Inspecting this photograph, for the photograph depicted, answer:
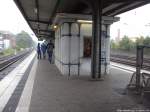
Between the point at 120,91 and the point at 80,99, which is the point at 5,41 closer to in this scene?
the point at 120,91

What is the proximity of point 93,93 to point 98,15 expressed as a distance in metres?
4.01

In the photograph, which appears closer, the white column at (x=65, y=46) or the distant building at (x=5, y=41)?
the white column at (x=65, y=46)

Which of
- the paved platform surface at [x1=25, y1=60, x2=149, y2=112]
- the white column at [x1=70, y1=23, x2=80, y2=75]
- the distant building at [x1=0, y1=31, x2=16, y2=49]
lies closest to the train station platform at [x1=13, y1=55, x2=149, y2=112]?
the paved platform surface at [x1=25, y1=60, x2=149, y2=112]

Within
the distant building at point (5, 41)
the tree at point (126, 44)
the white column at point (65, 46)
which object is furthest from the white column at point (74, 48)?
the distant building at point (5, 41)

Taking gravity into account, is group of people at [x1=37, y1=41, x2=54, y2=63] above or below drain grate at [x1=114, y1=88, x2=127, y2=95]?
above

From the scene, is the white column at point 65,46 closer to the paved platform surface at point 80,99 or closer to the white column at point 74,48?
the white column at point 74,48

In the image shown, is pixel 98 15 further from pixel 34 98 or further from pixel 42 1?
pixel 34 98

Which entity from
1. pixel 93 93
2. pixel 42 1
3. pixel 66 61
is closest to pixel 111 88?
pixel 93 93

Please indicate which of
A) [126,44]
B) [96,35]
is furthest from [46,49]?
[126,44]

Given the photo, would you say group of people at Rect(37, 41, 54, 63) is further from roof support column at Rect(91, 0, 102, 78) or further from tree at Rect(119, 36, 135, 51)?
tree at Rect(119, 36, 135, 51)

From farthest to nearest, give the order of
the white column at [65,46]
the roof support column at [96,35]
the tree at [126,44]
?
the tree at [126,44]
the white column at [65,46]
the roof support column at [96,35]

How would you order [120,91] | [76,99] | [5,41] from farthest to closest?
[5,41]
[120,91]
[76,99]

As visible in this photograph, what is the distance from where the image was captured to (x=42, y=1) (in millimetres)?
12992

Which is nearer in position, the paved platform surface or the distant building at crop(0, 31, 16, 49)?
the paved platform surface
